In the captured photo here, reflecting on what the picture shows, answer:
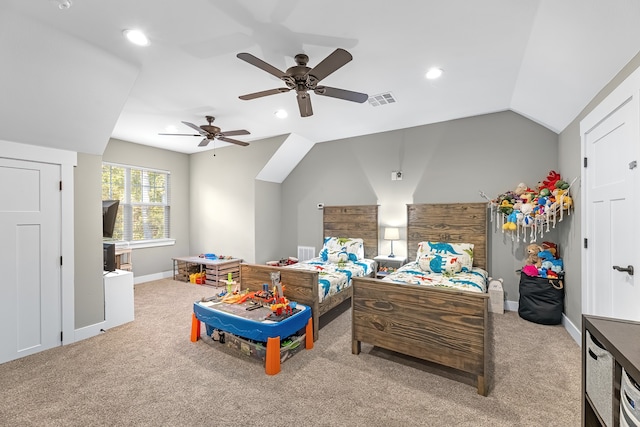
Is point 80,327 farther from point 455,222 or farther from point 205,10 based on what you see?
point 455,222

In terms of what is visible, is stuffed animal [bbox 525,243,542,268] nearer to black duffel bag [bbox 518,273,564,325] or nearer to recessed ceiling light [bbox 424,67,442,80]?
black duffel bag [bbox 518,273,564,325]

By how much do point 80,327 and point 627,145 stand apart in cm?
526

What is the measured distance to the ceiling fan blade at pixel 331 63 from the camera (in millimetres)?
1996

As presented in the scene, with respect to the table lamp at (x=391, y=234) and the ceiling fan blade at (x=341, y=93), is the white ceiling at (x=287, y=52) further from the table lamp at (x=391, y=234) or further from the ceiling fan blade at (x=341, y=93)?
the table lamp at (x=391, y=234)

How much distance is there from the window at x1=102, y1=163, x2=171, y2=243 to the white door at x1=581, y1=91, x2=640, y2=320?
22.4 feet

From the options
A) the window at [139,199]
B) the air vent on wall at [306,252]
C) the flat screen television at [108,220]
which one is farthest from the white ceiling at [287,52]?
the air vent on wall at [306,252]

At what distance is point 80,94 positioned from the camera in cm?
260

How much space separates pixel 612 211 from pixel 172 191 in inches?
273

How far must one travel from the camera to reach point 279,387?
2.22m

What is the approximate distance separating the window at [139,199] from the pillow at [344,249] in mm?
3738

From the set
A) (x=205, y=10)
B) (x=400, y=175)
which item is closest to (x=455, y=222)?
(x=400, y=175)

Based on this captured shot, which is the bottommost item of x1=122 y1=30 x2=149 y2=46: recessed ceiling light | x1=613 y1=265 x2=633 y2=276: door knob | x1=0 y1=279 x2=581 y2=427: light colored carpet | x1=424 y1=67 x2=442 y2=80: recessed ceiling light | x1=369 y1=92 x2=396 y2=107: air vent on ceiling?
x1=0 y1=279 x2=581 y2=427: light colored carpet

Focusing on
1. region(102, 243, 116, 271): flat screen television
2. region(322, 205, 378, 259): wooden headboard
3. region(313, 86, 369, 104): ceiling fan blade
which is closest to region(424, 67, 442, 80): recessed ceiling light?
region(313, 86, 369, 104): ceiling fan blade

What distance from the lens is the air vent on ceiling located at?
3480mm
